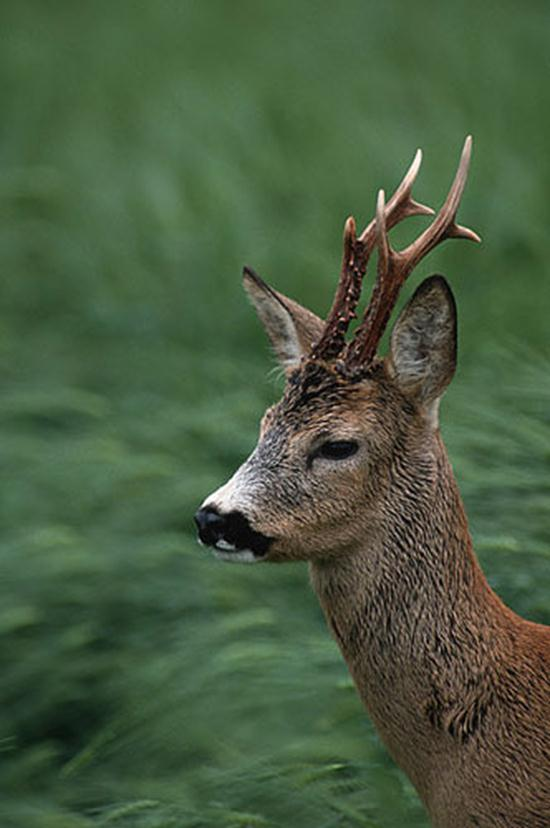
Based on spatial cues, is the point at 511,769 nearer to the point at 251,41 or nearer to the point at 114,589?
the point at 114,589

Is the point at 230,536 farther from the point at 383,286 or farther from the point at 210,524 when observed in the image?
the point at 383,286

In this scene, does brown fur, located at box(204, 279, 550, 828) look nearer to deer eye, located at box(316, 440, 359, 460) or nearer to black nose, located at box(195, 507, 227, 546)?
deer eye, located at box(316, 440, 359, 460)

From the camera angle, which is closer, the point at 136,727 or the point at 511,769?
the point at 511,769

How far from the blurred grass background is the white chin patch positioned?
0.91 metres

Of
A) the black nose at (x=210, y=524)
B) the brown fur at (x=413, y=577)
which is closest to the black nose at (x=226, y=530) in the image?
the black nose at (x=210, y=524)

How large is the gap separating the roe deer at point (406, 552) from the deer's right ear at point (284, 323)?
0.60 ft

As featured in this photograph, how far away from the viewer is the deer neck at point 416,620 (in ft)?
11.0

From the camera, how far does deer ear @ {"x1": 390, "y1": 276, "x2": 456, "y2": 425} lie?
11.0ft

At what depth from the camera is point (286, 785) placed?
13.1 ft

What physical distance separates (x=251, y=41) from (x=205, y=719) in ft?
16.0

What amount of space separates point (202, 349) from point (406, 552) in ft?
8.90

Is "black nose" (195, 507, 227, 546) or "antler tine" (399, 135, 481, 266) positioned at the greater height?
"antler tine" (399, 135, 481, 266)

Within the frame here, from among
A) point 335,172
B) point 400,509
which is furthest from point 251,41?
point 400,509

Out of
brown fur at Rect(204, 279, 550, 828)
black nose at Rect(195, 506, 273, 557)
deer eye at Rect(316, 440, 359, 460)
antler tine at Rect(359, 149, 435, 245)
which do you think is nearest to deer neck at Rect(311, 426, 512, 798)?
brown fur at Rect(204, 279, 550, 828)
